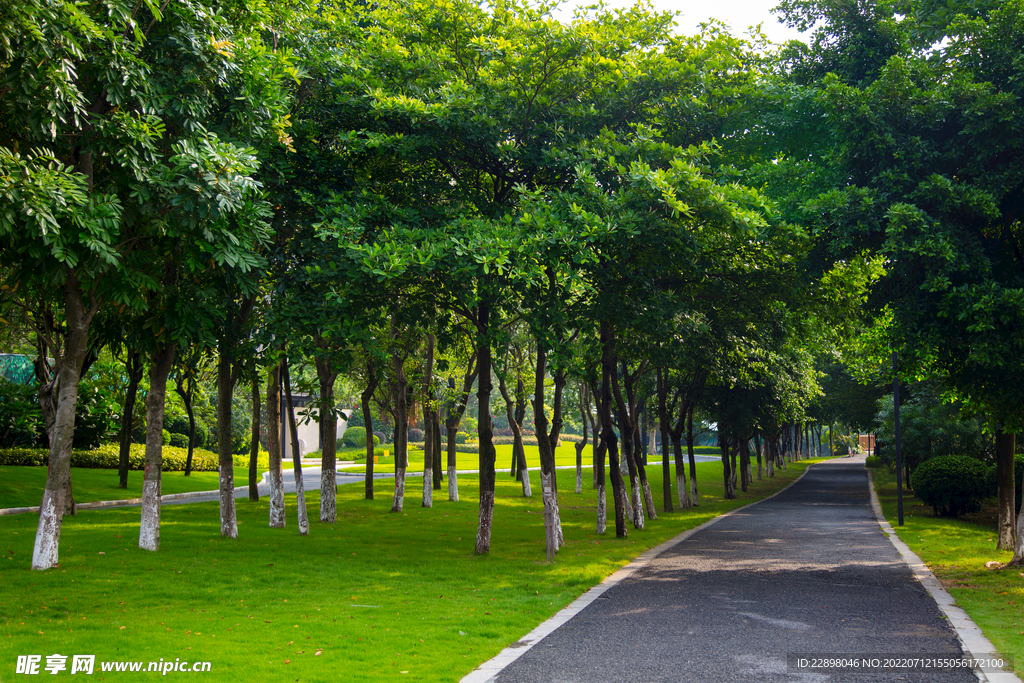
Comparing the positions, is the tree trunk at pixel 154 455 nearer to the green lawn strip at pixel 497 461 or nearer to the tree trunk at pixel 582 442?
the tree trunk at pixel 582 442

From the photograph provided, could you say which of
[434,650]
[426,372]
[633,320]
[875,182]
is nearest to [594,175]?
[633,320]

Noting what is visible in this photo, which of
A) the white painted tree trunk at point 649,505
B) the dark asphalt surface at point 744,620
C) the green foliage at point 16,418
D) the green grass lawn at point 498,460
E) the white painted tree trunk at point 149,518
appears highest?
the green foliage at point 16,418

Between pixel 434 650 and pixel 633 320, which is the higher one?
pixel 633 320

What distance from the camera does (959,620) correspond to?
903cm

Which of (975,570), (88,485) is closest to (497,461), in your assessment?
(88,485)

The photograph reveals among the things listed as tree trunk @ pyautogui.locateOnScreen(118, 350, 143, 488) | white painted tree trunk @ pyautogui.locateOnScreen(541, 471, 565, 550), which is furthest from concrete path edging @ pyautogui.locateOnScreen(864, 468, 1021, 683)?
tree trunk @ pyautogui.locateOnScreen(118, 350, 143, 488)

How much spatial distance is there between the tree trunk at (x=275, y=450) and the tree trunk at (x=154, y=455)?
11.1 ft

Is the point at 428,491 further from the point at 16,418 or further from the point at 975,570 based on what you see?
the point at 16,418

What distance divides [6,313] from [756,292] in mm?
17191

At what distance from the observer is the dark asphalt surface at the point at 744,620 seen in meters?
6.99

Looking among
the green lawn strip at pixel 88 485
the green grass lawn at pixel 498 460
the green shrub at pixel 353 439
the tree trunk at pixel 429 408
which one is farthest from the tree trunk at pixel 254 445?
the green shrub at pixel 353 439

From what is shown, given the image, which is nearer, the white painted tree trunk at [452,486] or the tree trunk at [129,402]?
the tree trunk at [129,402]

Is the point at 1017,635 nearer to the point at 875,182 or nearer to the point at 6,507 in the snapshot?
the point at 875,182

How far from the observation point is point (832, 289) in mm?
14469
